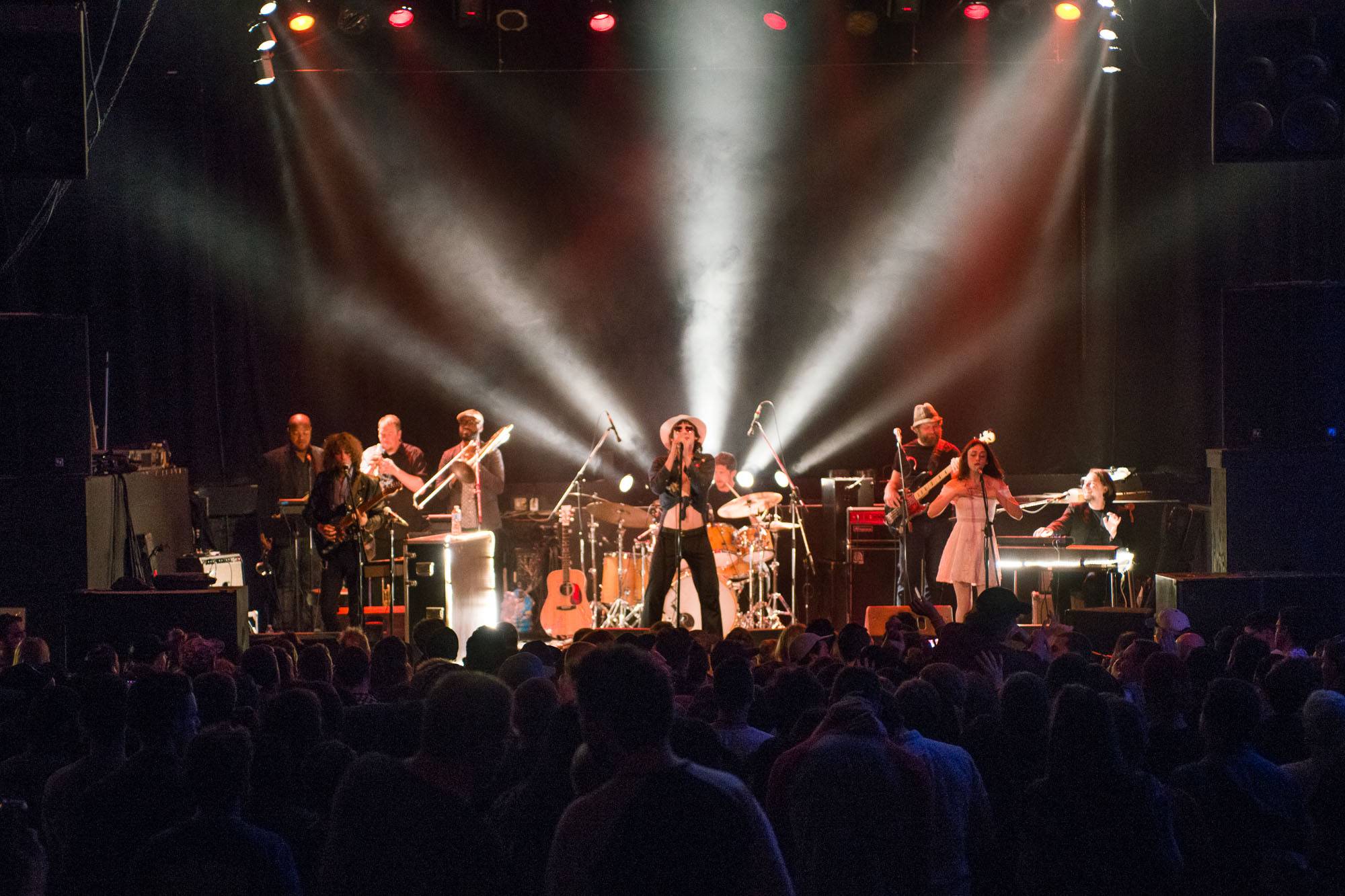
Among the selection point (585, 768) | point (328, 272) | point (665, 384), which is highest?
point (328, 272)

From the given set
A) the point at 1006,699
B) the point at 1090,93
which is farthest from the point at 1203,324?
the point at 1006,699

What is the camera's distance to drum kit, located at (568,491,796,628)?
12664 mm

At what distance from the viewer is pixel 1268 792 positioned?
3961mm

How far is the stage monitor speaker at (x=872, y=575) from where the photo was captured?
12.9m

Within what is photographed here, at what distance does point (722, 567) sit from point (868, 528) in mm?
1382

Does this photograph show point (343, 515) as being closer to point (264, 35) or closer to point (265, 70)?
point (264, 35)

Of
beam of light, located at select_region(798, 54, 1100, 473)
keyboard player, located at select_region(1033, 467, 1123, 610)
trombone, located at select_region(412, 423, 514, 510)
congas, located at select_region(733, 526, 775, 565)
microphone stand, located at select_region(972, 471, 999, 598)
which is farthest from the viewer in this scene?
beam of light, located at select_region(798, 54, 1100, 473)

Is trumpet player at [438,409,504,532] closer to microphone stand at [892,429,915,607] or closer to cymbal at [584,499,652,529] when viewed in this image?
cymbal at [584,499,652,529]

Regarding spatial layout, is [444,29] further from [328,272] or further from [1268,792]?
[1268,792]

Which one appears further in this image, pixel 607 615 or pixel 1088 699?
pixel 607 615

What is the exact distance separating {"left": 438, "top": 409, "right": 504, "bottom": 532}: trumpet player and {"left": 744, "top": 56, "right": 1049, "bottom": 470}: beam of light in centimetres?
326

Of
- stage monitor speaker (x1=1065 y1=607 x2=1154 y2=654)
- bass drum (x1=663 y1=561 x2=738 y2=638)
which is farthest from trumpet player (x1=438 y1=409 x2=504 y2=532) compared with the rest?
stage monitor speaker (x1=1065 y1=607 x2=1154 y2=654)

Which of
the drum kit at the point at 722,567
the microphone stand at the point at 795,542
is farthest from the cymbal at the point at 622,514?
the microphone stand at the point at 795,542

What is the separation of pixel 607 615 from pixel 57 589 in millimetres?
4733
